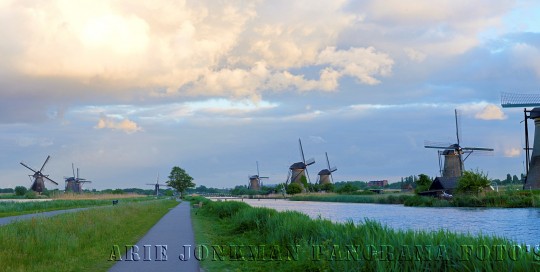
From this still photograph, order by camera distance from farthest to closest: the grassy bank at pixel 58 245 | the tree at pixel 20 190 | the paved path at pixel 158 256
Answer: the tree at pixel 20 190 → the grassy bank at pixel 58 245 → the paved path at pixel 158 256

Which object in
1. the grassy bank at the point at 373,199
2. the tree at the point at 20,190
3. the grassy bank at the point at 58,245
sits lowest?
the grassy bank at the point at 373,199

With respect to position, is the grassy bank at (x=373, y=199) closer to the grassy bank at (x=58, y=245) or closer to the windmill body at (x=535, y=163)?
the windmill body at (x=535, y=163)

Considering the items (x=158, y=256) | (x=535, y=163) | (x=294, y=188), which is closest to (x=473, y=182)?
(x=535, y=163)

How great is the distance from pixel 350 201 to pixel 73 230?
257 feet

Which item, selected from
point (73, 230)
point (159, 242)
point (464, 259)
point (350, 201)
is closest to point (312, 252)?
point (464, 259)

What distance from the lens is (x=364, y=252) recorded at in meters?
12.1

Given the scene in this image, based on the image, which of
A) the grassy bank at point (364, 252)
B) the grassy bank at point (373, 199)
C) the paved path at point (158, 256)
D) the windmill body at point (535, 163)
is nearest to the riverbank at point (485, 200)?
the grassy bank at point (373, 199)

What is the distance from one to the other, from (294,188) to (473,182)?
80.4 m

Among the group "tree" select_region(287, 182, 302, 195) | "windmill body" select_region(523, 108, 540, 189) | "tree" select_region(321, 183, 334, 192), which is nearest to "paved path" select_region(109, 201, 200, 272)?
"windmill body" select_region(523, 108, 540, 189)

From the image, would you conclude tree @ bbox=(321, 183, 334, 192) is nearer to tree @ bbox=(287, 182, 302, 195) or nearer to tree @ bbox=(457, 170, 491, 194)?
tree @ bbox=(287, 182, 302, 195)

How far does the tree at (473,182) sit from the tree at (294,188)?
78313mm

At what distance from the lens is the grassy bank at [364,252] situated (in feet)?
33.0

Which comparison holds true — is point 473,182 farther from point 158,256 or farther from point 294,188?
point 294,188

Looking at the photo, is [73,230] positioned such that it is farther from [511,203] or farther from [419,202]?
[419,202]
